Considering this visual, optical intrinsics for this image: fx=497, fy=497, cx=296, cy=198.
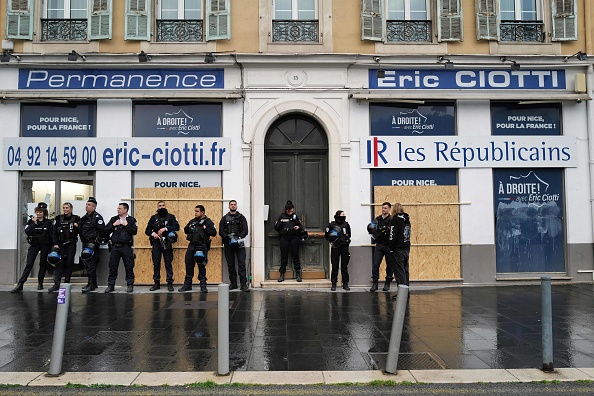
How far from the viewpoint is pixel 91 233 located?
35.9 ft

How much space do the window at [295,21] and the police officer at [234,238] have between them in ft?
14.0

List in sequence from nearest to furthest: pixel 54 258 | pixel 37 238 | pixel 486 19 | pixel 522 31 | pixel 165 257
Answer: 1. pixel 54 258
2. pixel 37 238
3. pixel 165 257
4. pixel 486 19
5. pixel 522 31

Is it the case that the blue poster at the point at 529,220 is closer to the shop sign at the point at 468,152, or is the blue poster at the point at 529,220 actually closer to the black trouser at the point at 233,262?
the shop sign at the point at 468,152

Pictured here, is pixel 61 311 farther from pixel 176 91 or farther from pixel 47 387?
pixel 176 91

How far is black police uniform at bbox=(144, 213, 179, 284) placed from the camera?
36.5ft

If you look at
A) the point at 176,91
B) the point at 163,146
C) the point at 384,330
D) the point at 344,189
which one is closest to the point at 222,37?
the point at 176,91

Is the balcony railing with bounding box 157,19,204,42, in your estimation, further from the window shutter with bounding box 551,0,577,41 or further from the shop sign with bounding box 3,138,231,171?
the window shutter with bounding box 551,0,577,41

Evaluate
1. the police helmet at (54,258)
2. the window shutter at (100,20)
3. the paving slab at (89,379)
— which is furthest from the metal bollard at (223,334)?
the window shutter at (100,20)

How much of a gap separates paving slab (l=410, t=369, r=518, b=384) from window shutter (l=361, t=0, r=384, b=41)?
8.62m

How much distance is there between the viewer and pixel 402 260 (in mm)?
9789

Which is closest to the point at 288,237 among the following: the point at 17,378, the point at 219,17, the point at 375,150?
the point at 375,150

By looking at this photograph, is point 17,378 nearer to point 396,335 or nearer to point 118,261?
point 396,335

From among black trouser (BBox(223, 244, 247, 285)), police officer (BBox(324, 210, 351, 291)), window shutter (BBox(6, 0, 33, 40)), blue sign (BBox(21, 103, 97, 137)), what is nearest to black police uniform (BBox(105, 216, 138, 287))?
black trouser (BBox(223, 244, 247, 285))

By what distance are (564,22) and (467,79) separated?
2.85 meters
